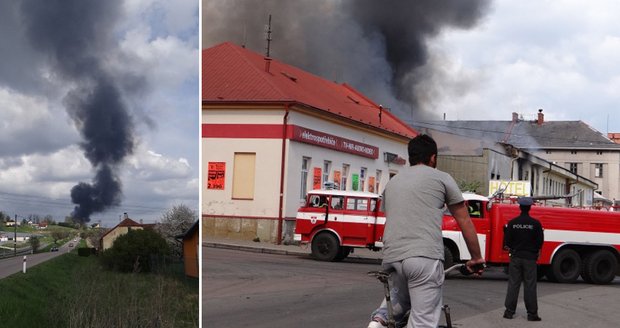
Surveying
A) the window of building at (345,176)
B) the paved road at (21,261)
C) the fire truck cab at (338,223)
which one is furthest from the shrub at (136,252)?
the window of building at (345,176)

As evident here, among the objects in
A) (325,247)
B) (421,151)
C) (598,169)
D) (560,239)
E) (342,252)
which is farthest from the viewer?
A: (598,169)

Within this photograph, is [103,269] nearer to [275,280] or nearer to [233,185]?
[275,280]

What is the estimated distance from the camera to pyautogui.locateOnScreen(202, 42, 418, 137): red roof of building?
33.8 meters

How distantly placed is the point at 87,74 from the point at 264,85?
105ft

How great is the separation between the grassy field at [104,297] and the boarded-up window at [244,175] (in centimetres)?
2988

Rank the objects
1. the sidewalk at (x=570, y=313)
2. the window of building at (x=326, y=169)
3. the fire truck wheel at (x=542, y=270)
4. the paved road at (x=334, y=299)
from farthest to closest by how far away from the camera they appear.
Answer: the window of building at (x=326, y=169), the fire truck wheel at (x=542, y=270), the sidewalk at (x=570, y=313), the paved road at (x=334, y=299)

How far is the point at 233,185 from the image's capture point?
33.4 metres

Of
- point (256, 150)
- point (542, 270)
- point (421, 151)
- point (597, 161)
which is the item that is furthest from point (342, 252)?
point (597, 161)

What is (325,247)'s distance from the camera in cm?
2395

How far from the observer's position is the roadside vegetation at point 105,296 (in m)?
3.28

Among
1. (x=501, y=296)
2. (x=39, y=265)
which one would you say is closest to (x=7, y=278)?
(x=39, y=265)

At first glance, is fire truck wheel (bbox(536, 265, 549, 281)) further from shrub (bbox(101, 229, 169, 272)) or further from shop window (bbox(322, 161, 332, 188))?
shrub (bbox(101, 229, 169, 272))

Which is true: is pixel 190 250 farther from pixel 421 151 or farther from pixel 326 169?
pixel 326 169

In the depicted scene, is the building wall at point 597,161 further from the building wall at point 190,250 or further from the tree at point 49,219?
the tree at point 49,219
